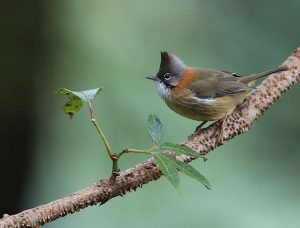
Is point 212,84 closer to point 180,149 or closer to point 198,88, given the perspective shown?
point 198,88

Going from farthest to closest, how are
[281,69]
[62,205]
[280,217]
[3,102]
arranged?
[3,102], [280,217], [281,69], [62,205]

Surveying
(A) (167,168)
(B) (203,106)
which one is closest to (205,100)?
(B) (203,106)

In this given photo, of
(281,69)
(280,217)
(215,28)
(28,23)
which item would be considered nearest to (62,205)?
(281,69)

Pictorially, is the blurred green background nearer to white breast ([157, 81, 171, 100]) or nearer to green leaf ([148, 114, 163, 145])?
white breast ([157, 81, 171, 100])

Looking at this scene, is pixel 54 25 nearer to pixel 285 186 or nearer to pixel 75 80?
pixel 75 80

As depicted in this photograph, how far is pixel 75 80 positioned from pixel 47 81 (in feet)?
0.70

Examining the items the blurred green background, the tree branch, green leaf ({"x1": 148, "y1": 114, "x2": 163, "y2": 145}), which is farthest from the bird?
green leaf ({"x1": 148, "y1": 114, "x2": 163, "y2": 145})

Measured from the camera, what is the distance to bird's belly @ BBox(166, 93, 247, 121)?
3.17 metres

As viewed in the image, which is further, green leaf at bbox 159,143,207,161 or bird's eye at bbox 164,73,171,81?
bird's eye at bbox 164,73,171,81

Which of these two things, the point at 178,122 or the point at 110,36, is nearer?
the point at 178,122

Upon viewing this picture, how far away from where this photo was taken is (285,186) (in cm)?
344

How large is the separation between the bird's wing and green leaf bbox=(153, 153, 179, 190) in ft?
5.65

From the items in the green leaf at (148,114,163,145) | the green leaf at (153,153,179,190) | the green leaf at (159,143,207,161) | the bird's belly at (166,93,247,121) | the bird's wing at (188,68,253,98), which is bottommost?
the green leaf at (153,153,179,190)

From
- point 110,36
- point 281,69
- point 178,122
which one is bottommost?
point 281,69
